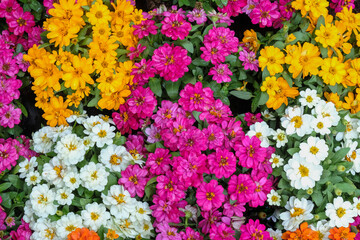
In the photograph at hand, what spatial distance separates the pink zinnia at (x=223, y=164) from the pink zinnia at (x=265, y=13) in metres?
0.88

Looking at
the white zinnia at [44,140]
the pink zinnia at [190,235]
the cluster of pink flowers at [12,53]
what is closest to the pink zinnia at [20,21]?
the cluster of pink flowers at [12,53]

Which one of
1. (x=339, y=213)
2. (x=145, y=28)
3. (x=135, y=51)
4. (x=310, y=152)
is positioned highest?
(x=145, y=28)

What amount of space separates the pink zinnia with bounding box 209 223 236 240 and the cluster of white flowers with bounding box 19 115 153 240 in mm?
356

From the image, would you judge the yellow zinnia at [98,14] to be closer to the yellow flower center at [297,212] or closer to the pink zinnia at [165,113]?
the pink zinnia at [165,113]

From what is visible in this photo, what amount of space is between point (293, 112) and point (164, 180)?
2.62ft

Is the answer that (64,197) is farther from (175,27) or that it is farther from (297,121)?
(297,121)

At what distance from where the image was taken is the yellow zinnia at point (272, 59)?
2295mm

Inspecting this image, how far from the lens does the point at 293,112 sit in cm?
219

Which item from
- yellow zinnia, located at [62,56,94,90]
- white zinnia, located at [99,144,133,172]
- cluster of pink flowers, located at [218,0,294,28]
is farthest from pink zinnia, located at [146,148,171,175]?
cluster of pink flowers, located at [218,0,294,28]

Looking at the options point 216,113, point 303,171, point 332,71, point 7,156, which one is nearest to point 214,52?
point 216,113

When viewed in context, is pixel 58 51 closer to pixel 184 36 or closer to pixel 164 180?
pixel 184 36

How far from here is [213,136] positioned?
2176 mm

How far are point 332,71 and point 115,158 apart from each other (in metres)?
1.33

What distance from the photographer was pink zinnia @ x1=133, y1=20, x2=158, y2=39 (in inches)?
89.4
